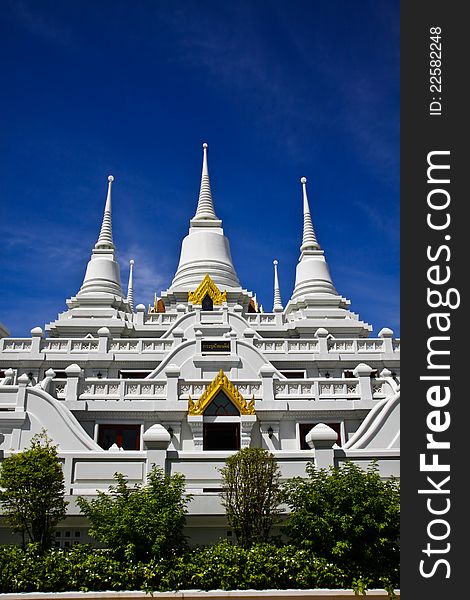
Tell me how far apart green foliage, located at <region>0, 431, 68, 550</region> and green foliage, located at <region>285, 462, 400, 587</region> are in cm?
558

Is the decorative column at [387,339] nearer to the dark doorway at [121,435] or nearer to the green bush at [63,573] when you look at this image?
the dark doorway at [121,435]

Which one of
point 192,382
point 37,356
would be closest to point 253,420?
point 192,382

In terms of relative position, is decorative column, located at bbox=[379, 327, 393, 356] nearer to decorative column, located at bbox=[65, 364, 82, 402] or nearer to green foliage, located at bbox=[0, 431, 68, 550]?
decorative column, located at bbox=[65, 364, 82, 402]

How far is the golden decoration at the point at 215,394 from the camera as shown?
2206 cm

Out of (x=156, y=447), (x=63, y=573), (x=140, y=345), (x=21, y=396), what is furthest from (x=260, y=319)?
(x=63, y=573)

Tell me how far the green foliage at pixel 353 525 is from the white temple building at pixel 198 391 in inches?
73.3

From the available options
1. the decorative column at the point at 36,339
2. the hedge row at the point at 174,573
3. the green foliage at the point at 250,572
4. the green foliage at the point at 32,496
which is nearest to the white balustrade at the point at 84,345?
the decorative column at the point at 36,339

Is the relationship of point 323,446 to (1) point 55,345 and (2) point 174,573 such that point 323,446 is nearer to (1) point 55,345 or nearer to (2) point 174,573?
(2) point 174,573

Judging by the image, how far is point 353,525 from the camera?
13.3m

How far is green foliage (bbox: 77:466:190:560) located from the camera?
13398 mm

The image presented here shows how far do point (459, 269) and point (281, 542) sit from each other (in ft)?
28.2

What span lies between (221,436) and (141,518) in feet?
29.6

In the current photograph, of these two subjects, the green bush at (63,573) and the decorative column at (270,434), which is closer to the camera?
the green bush at (63,573)

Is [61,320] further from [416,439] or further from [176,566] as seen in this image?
[416,439]
